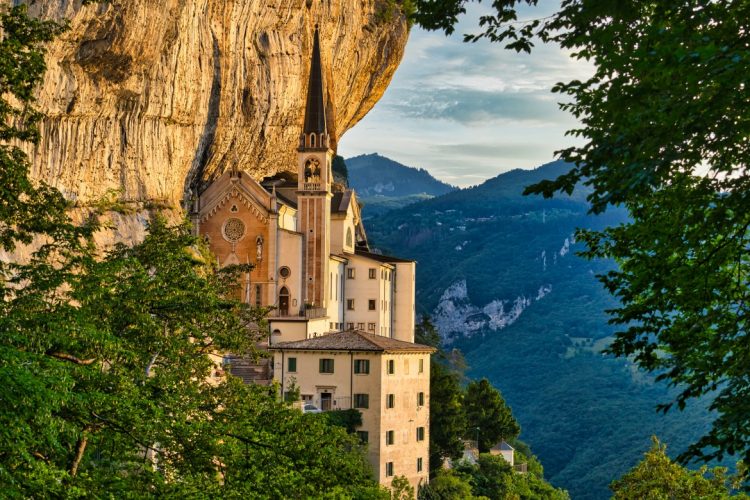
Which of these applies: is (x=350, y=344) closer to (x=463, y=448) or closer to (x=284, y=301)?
(x=463, y=448)

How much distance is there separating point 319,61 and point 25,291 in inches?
Answer: 2241

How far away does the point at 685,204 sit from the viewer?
45.1ft

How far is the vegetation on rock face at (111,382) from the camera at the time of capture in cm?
1666

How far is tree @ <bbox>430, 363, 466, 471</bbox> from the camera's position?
68.2 m

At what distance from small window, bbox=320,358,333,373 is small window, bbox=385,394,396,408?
10.4ft

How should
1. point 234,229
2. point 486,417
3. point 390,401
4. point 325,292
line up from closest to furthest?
point 390,401
point 234,229
point 325,292
point 486,417

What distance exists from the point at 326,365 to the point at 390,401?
12.1 feet

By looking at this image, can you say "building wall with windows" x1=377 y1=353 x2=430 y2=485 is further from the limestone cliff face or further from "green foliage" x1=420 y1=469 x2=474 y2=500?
the limestone cliff face

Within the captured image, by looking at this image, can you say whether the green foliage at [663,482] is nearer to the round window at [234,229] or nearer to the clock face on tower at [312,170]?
the round window at [234,229]

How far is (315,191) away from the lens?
258 feet

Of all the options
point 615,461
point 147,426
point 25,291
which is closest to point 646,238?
point 147,426

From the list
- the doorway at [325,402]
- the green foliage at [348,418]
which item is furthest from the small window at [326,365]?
the green foliage at [348,418]

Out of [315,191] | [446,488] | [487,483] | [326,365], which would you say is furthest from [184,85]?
[487,483]

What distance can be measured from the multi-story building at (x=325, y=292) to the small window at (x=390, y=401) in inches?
2.0
